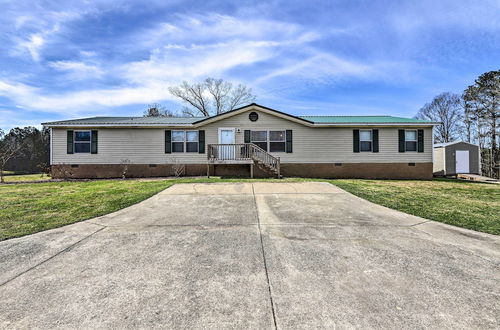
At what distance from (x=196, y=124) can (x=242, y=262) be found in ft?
37.9

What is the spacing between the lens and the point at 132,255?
3.31 metres

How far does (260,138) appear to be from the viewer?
14.0 meters

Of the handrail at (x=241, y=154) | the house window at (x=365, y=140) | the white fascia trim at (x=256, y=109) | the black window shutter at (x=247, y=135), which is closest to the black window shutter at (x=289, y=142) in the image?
the white fascia trim at (x=256, y=109)

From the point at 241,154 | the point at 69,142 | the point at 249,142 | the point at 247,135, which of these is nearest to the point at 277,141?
the point at 249,142

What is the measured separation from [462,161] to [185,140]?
21726mm

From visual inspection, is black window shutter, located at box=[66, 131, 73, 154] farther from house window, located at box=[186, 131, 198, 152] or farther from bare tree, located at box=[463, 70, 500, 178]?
bare tree, located at box=[463, 70, 500, 178]

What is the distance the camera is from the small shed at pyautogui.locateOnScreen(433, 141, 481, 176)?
60.2ft

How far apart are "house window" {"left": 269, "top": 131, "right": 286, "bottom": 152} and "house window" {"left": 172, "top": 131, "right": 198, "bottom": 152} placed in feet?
15.2

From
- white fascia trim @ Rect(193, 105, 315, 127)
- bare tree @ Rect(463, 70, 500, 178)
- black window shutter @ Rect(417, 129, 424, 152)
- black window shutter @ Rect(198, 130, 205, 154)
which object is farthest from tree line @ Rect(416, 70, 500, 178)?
black window shutter @ Rect(198, 130, 205, 154)

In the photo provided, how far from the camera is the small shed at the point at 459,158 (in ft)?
60.2

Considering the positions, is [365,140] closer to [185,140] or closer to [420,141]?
[420,141]

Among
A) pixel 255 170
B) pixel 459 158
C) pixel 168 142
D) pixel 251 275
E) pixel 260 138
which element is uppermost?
pixel 260 138

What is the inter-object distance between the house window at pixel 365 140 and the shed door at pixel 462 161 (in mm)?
10225

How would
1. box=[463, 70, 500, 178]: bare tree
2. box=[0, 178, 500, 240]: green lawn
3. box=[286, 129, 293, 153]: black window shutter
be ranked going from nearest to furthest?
box=[0, 178, 500, 240]: green lawn, box=[286, 129, 293, 153]: black window shutter, box=[463, 70, 500, 178]: bare tree
